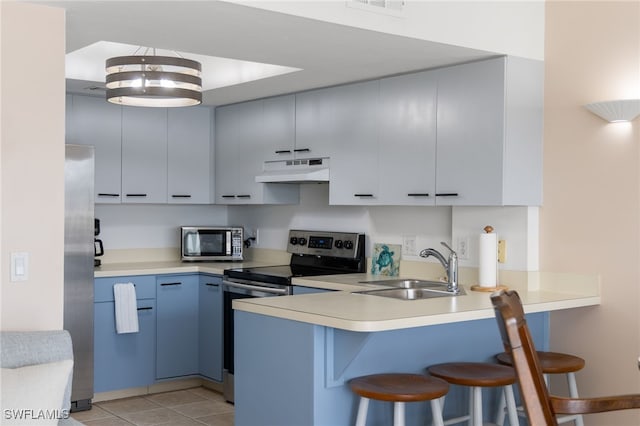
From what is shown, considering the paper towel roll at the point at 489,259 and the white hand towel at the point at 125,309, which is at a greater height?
the paper towel roll at the point at 489,259

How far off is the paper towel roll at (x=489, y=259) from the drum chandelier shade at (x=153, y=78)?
1.70m

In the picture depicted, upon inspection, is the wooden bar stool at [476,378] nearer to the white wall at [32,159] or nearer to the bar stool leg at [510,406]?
the bar stool leg at [510,406]

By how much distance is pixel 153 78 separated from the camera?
11.4 ft

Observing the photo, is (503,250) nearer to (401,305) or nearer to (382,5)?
(401,305)

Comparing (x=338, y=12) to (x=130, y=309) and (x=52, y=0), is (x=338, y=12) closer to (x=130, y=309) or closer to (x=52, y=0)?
(x=52, y=0)

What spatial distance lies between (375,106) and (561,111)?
3.60 ft

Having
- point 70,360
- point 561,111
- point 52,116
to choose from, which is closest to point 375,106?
point 561,111

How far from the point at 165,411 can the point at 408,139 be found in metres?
2.40

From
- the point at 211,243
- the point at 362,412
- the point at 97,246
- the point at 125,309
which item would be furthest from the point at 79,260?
the point at 362,412

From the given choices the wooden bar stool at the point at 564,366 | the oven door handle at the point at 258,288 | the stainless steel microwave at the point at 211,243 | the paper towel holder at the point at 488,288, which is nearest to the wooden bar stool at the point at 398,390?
the wooden bar stool at the point at 564,366

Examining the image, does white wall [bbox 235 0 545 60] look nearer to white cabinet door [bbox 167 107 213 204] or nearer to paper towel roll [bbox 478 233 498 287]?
paper towel roll [bbox 478 233 498 287]

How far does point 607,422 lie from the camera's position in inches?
152

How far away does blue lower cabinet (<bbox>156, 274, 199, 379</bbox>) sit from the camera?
18.1ft

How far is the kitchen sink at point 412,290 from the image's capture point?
414 centimetres
